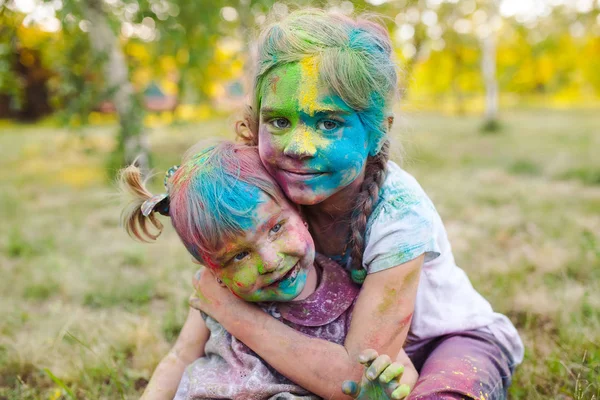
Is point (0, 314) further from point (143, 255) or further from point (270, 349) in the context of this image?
point (270, 349)

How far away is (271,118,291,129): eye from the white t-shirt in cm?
42

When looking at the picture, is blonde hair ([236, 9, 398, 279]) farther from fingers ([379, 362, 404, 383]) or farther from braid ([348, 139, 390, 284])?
fingers ([379, 362, 404, 383])

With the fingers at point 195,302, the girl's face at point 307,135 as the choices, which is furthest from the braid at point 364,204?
the fingers at point 195,302

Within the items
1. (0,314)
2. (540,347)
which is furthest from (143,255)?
(540,347)

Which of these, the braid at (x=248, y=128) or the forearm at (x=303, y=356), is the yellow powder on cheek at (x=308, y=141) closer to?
the braid at (x=248, y=128)

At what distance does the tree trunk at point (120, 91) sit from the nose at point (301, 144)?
5.05 m

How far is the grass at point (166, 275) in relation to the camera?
7.64 ft

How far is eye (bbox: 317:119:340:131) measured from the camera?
1.60 m

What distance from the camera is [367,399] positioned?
1.35 metres

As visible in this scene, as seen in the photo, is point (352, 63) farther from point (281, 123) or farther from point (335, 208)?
point (335, 208)

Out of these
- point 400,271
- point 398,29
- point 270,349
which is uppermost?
point 398,29

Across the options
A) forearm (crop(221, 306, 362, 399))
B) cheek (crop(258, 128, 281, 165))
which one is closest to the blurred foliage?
cheek (crop(258, 128, 281, 165))

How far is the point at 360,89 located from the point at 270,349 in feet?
2.91

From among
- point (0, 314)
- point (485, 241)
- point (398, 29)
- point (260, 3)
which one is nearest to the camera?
point (0, 314)
